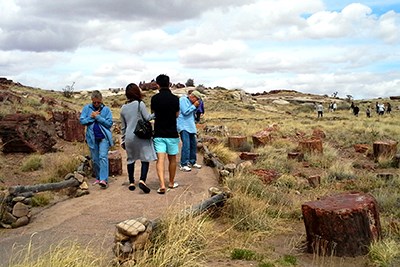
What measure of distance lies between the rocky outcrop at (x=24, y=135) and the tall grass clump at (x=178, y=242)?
9.02m

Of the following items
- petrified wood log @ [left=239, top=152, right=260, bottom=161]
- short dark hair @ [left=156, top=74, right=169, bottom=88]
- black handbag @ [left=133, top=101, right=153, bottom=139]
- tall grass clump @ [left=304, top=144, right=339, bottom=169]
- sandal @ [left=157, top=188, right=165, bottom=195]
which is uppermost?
short dark hair @ [left=156, top=74, right=169, bottom=88]

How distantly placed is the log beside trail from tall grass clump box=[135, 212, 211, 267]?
8.92 ft

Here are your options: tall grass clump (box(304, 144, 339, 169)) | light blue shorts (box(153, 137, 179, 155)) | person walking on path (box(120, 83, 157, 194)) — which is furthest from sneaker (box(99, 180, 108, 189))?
tall grass clump (box(304, 144, 339, 169))

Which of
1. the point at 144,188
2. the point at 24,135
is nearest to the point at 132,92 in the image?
the point at 144,188

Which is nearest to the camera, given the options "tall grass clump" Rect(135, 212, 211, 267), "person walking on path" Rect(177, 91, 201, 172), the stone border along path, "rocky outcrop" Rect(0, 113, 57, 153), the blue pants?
"tall grass clump" Rect(135, 212, 211, 267)

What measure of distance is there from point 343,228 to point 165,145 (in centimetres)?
345

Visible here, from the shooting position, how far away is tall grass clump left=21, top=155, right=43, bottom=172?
468 inches

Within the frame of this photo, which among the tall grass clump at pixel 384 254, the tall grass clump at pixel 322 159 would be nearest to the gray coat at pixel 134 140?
the tall grass clump at pixel 384 254

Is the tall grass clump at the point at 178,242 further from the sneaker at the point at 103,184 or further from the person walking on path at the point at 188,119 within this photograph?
the person walking on path at the point at 188,119

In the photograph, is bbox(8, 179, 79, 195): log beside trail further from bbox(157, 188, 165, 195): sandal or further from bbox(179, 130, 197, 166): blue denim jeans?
bbox(179, 130, 197, 166): blue denim jeans

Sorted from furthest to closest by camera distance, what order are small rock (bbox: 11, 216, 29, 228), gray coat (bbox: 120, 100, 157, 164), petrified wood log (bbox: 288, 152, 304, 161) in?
petrified wood log (bbox: 288, 152, 304, 161), gray coat (bbox: 120, 100, 157, 164), small rock (bbox: 11, 216, 29, 228)

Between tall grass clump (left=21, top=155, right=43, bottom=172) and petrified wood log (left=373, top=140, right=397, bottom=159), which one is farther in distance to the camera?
petrified wood log (left=373, top=140, right=397, bottom=159)

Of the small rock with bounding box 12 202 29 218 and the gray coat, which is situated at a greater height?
the gray coat

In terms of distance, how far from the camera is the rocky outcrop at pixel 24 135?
1360cm
